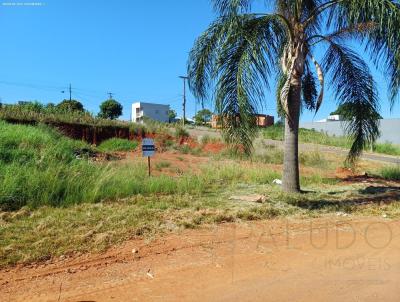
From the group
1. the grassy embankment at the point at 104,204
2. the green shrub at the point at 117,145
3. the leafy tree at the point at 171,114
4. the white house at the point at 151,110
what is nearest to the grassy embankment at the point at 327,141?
the green shrub at the point at 117,145

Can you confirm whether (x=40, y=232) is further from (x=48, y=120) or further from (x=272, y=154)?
(x=48, y=120)

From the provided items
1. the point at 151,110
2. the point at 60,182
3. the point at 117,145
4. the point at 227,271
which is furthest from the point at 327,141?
the point at 151,110

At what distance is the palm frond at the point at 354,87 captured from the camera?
1001 centimetres

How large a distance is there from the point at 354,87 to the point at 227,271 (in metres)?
7.12

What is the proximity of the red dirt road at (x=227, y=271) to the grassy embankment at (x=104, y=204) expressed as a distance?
488mm

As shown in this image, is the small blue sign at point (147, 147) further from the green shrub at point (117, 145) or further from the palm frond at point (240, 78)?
the green shrub at point (117, 145)

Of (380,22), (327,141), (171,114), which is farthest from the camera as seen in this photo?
(171,114)

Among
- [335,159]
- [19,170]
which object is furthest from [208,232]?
[335,159]

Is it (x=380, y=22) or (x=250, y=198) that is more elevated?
(x=380, y=22)

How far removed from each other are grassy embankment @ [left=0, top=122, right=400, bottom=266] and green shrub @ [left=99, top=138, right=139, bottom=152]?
1257 cm

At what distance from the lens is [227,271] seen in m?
4.68

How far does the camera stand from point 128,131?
28.5m

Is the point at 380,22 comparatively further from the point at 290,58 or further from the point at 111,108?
the point at 111,108

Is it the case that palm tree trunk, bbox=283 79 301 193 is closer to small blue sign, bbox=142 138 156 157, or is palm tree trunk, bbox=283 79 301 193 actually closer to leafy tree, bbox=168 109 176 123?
small blue sign, bbox=142 138 156 157
